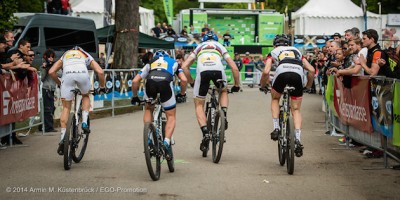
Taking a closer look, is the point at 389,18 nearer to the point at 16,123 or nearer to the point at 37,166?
the point at 16,123

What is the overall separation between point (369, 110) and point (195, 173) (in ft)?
9.90

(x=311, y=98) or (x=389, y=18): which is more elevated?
(x=389, y=18)

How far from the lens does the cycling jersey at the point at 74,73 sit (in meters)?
12.6

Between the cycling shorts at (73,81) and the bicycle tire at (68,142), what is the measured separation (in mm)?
822

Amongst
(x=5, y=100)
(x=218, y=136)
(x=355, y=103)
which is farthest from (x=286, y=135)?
(x=5, y=100)

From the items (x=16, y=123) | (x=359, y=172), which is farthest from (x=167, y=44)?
(x=359, y=172)

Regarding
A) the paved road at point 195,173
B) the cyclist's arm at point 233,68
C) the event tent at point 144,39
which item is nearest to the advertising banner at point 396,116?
the paved road at point 195,173

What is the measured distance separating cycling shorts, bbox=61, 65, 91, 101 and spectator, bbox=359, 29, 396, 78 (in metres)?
4.28

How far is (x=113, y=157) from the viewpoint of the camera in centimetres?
1326

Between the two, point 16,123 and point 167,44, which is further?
point 167,44

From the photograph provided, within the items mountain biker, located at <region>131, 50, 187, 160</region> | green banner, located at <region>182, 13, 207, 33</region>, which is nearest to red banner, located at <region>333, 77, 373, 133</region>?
mountain biker, located at <region>131, 50, 187, 160</region>

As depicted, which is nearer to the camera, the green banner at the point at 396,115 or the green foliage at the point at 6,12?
the green banner at the point at 396,115

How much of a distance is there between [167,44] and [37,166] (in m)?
20.8

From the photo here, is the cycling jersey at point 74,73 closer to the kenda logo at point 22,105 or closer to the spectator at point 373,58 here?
the kenda logo at point 22,105
